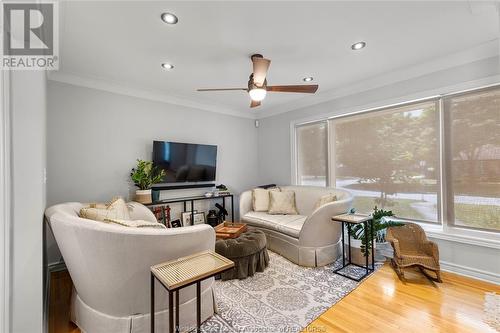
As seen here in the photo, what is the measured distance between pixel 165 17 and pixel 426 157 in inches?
136

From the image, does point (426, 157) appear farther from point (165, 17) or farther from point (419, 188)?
point (165, 17)

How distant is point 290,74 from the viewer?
310 cm

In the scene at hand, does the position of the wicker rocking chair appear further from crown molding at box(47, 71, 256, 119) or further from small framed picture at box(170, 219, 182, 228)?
crown molding at box(47, 71, 256, 119)

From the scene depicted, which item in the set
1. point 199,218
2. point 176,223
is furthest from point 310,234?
point 176,223

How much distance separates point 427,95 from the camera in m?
2.86

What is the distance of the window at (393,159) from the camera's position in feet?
9.66

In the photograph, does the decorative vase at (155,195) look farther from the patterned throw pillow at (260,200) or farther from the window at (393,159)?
the window at (393,159)

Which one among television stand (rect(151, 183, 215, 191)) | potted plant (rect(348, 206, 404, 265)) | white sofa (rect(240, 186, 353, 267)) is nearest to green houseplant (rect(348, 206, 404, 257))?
potted plant (rect(348, 206, 404, 265))

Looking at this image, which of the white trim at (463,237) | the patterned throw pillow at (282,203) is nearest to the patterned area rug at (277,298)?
the patterned throw pillow at (282,203)

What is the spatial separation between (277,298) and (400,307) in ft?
3.69

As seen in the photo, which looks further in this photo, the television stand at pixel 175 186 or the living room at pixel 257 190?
the television stand at pixel 175 186

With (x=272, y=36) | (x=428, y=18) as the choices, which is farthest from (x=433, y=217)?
(x=272, y=36)

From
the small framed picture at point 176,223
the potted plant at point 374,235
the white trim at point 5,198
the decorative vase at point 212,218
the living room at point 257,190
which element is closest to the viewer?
the white trim at point 5,198

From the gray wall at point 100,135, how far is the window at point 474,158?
12.3 ft
